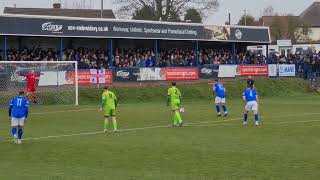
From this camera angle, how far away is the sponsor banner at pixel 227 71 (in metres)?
56.3

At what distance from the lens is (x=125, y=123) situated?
30141 millimetres

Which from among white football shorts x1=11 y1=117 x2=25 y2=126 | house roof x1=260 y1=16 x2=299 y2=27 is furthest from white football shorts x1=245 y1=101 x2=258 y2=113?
house roof x1=260 y1=16 x2=299 y2=27

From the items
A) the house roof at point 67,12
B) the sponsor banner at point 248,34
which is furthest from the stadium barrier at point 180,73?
the house roof at point 67,12

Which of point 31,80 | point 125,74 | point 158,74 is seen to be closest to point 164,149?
point 31,80

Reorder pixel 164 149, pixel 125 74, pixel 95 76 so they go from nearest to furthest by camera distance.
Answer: pixel 164 149 → pixel 95 76 → pixel 125 74

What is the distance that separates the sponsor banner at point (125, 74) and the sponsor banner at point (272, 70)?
1474 cm

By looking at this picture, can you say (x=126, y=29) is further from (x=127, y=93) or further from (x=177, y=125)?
(x=177, y=125)

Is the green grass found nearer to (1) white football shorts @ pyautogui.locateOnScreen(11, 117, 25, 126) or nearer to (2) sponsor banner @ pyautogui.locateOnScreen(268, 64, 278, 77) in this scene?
(2) sponsor banner @ pyautogui.locateOnScreen(268, 64, 278, 77)

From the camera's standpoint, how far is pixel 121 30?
5325 cm

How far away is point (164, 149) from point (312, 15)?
123726 mm

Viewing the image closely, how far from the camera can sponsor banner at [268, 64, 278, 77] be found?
197ft

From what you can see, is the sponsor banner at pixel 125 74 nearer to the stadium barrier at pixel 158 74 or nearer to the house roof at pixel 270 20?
the stadium barrier at pixel 158 74

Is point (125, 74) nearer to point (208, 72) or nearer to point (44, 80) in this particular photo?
point (44, 80)

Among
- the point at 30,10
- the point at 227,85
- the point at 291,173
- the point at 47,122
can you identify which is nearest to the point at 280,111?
the point at 47,122
